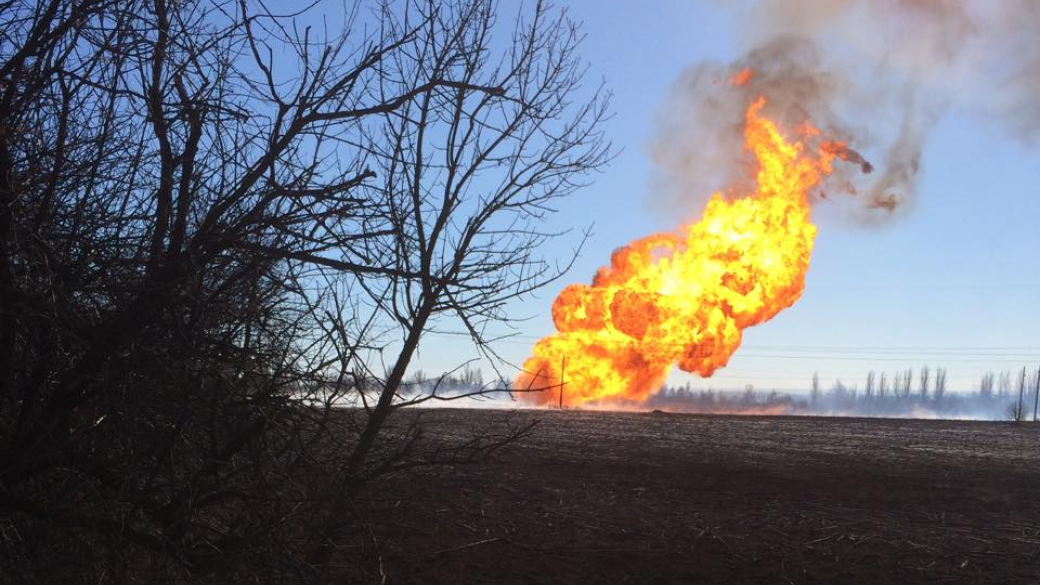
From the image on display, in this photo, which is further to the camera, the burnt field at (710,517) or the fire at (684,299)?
the fire at (684,299)

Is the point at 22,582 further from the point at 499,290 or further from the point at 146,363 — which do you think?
the point at 499,290

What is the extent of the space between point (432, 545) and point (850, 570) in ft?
14.2

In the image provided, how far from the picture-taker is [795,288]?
127ft

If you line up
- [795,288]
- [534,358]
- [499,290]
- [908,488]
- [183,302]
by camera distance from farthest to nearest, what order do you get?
1. [534,358]
2. [795,288]
3. [908,488]
4. [499,290]
5. [183,302]

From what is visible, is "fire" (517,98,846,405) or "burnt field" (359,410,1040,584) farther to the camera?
"fire" (517,98,846,405)

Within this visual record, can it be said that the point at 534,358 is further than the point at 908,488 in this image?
Yes

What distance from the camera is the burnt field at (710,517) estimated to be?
9.45 m

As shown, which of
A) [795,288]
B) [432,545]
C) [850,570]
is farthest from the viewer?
[795,288]

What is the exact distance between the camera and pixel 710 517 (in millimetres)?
11789

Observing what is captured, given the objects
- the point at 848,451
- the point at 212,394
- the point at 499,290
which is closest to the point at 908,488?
the point at 848,451

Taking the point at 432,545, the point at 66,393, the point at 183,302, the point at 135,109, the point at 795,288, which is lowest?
the point at 432,545

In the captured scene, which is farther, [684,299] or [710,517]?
[684,299]

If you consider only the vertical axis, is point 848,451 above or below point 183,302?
below

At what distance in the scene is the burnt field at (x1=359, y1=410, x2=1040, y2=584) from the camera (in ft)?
31.0
